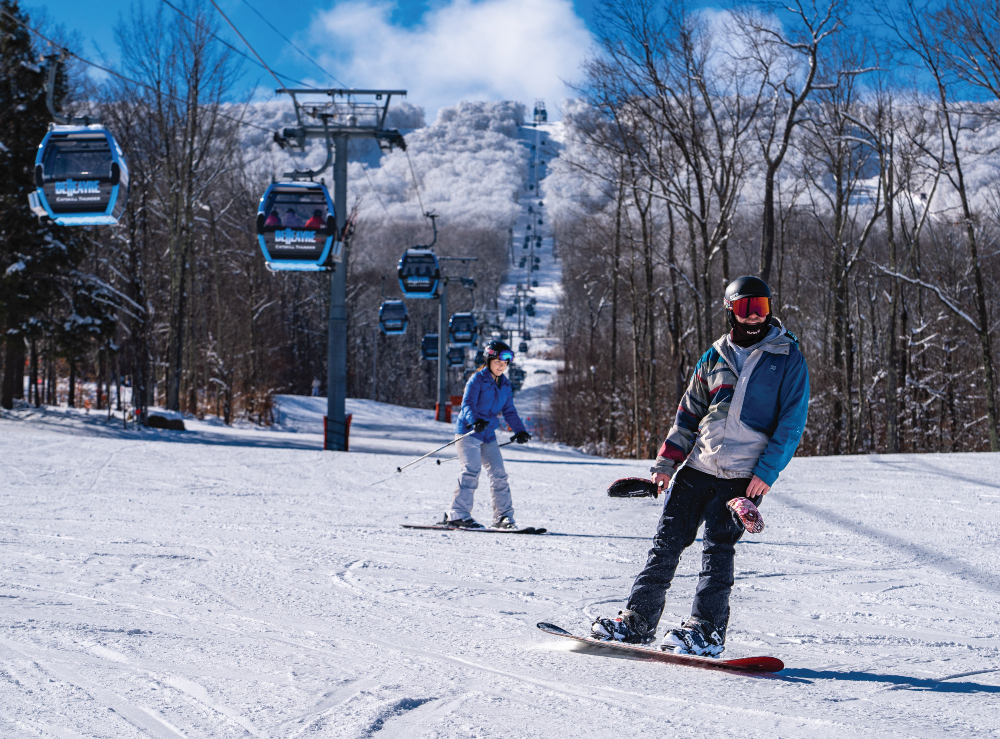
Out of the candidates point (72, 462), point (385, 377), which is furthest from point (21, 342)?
point (385, 377)

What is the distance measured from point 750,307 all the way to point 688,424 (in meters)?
0.64

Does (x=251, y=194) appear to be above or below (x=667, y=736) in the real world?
above

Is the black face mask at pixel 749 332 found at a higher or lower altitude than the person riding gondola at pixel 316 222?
lower

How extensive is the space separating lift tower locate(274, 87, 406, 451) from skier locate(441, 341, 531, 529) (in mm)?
10278

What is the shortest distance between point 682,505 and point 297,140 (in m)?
17.2

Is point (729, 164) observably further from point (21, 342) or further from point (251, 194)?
point (251, 194)

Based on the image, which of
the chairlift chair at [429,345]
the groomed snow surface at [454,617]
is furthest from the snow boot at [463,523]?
the chairlift chair at [429,345]

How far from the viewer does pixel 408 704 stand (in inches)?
122

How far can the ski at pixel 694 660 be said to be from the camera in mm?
3535

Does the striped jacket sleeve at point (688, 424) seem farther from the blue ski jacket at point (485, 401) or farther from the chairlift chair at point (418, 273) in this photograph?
the chairlift chair at point (418, 273)

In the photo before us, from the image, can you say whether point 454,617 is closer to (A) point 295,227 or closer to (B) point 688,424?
(B) point 688,424

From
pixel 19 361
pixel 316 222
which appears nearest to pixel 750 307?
pixel 316 222

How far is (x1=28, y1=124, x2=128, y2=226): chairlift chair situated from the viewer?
1397 centimetres

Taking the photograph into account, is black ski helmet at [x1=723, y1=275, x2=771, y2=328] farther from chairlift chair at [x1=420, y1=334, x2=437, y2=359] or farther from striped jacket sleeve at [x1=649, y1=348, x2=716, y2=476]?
chairlift chair at [x1=420, y1=334, x2=437, y2=359]
